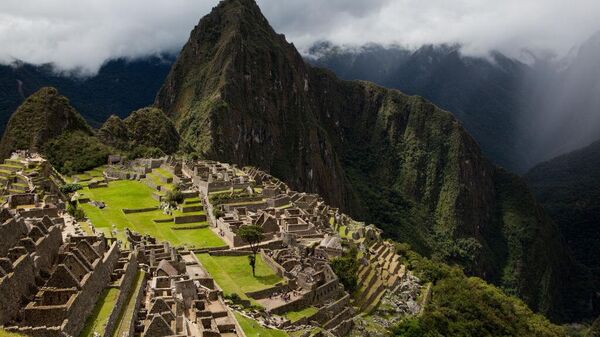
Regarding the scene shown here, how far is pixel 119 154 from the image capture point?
99500 millimetres

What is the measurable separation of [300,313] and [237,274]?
571cm

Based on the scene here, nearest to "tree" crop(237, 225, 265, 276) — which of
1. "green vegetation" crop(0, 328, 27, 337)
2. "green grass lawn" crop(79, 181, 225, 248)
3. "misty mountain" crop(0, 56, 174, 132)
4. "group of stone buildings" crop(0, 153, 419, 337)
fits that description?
"group of stone buildings" crop(0, 153, 419, 337)

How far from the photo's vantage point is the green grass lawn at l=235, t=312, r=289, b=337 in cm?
3244

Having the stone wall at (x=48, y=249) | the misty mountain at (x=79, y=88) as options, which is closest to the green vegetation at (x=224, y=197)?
the stone wall at (x=48, y=249)

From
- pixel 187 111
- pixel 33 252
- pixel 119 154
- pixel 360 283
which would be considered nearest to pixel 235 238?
pixel 360 283

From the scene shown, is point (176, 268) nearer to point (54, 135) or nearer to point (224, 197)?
point (224, 197)

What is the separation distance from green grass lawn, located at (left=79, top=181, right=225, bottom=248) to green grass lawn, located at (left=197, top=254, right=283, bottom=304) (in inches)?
131

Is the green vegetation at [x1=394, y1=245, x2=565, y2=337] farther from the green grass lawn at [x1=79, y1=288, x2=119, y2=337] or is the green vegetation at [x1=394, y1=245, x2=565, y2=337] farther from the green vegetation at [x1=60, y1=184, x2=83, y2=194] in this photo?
the green vegetation at [x1=60, y1=184, x2=83, y2=194]

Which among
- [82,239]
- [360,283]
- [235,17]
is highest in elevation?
[235,17]

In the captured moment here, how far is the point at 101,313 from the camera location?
24750 millimetres

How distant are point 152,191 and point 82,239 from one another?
4006 cm

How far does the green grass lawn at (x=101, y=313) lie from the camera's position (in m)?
23.0

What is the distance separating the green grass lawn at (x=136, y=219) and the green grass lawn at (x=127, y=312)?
1149 cm

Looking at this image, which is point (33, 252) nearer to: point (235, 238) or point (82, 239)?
point (82, 239)
